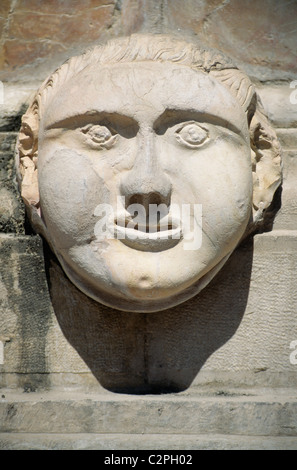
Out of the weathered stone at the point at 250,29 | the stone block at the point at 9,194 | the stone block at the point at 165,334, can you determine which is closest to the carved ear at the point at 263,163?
the stone block at the point at 165,334

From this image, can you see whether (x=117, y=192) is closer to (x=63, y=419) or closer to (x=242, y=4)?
(x=63, y=419)

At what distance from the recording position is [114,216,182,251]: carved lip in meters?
2.62

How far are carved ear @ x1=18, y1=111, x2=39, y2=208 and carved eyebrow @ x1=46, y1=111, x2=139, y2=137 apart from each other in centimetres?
18

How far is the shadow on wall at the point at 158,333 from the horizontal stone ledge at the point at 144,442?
0.25 m

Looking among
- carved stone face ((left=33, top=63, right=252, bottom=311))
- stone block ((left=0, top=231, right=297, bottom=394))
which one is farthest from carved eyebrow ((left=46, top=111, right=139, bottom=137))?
stone block ((left=0, top=231, right=297, bottom=394))

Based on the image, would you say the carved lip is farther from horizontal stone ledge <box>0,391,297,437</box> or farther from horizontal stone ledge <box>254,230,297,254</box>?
horizontal stone ledge <box>0,391,297,437</box>

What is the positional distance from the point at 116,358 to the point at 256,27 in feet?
4.06

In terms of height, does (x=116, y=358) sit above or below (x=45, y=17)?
below

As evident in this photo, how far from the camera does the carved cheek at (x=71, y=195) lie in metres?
2.66

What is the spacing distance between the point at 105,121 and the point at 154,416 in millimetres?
890

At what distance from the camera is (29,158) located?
2.90m

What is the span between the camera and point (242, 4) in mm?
3186

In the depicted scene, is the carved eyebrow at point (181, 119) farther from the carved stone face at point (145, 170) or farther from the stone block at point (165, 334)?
the stone block at point (165, 334)
